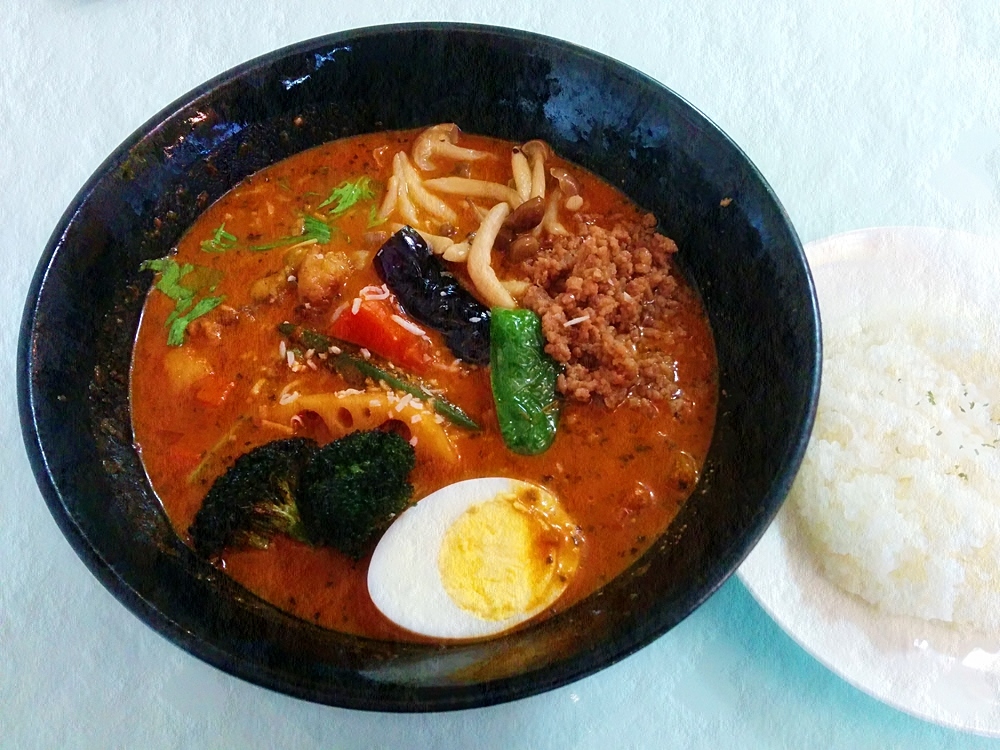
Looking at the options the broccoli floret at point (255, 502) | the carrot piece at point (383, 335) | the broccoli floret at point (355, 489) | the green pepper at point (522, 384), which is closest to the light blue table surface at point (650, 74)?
the broccoli floret at point (255, 502)

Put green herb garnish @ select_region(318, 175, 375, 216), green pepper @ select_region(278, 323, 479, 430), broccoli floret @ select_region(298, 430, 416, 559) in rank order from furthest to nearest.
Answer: green herb garnish @ select_region(318, 175, 375, 216) → green pepper @ select_region(278, 323, 479, 430) → broccoli floret @ select_region(298, 430, 416, 559)

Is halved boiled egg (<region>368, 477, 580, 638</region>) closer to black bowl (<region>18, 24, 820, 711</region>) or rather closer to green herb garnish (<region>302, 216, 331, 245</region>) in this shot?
black bowl (<region>18, 24, 820, 711</region>)

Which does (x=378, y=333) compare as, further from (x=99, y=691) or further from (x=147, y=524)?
(x=99, y=691)

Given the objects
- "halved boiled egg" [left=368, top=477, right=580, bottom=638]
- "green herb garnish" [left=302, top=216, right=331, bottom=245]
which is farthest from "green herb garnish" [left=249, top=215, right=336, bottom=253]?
"halved boiled egg" [left=368, top=477, right=580, bottom=638]

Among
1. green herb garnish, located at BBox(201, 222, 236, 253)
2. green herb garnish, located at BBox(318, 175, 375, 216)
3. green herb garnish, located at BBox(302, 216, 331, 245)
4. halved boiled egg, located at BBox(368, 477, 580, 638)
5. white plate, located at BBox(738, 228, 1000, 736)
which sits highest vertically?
green herb garnish, located at BBox(318, 175, 375, 216)

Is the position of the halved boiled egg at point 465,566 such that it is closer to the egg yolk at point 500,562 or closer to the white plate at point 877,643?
the egg yolk at point 500,562
